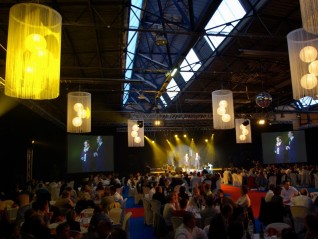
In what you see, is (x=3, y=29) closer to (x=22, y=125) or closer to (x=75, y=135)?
(x=22, y=125)

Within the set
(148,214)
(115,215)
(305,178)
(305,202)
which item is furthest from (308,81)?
(305,178)

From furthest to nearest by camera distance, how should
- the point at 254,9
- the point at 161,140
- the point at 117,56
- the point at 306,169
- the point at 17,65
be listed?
the point at 161,140, the point at 306,169, the point at 117,56, the point at 254,9, the point at 17,65

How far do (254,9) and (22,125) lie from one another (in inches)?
425

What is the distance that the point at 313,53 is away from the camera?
14.8 ft

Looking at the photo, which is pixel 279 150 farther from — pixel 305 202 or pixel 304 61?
pixel 304 61

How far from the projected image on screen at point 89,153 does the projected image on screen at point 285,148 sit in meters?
11.2

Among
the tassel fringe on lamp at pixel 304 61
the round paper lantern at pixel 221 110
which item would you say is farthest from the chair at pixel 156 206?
the tassel fringe on lamp at pixel 304 61

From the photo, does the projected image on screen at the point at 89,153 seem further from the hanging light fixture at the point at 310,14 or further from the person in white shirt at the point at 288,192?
the hanging light fixture at the point at 310,14

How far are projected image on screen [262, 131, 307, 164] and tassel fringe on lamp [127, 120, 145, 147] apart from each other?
1190 centimetres

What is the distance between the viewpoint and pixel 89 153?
19891mm

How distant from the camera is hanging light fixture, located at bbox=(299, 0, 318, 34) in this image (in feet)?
9.59

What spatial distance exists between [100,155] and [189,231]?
16.8 metres

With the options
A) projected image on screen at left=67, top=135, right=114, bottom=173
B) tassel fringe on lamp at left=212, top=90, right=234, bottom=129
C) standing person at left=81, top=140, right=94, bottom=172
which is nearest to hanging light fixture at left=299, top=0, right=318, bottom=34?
tassel fringe on lamp at left=212, top=90, right=234, bottom=129

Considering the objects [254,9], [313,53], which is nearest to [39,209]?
[313,53]
